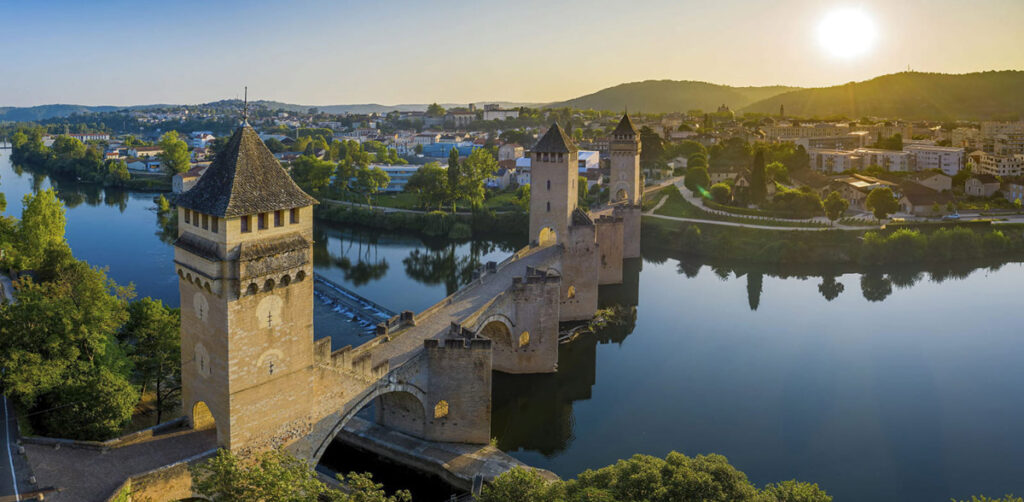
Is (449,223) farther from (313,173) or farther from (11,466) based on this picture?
(11,466)

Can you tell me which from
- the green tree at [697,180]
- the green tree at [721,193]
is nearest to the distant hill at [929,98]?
the green tree at [697,180]

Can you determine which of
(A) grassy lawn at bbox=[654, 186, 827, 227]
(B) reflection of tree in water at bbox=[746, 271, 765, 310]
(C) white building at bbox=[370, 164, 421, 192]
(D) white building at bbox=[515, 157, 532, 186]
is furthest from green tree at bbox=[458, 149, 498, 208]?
(B) reflection of tree in water at bbox=[746, 271, 765, 310]

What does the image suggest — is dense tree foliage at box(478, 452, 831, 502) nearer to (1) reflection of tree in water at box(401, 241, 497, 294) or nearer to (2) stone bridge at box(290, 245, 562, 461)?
(2) stone bridge at box(290, 245, 562, 461)

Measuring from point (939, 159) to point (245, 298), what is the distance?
214ft

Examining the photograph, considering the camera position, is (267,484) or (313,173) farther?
(313,173)

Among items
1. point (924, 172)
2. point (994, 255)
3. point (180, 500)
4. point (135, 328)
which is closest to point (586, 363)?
point (135, 328)

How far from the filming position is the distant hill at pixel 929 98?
436 feet

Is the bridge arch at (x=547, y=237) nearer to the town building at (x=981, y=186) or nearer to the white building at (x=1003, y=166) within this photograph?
the town building at (x=981, y=186)

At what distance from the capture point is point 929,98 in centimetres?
14138

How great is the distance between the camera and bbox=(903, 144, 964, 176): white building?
63.6 meters

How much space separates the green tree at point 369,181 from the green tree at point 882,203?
34.9 meters

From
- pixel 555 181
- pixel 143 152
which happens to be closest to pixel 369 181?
pixel 555 181

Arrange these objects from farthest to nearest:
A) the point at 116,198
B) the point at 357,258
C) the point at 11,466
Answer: the point at 116,198 < the point at 357,258 < the point at 11,466

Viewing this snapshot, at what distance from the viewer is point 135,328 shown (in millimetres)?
19625
